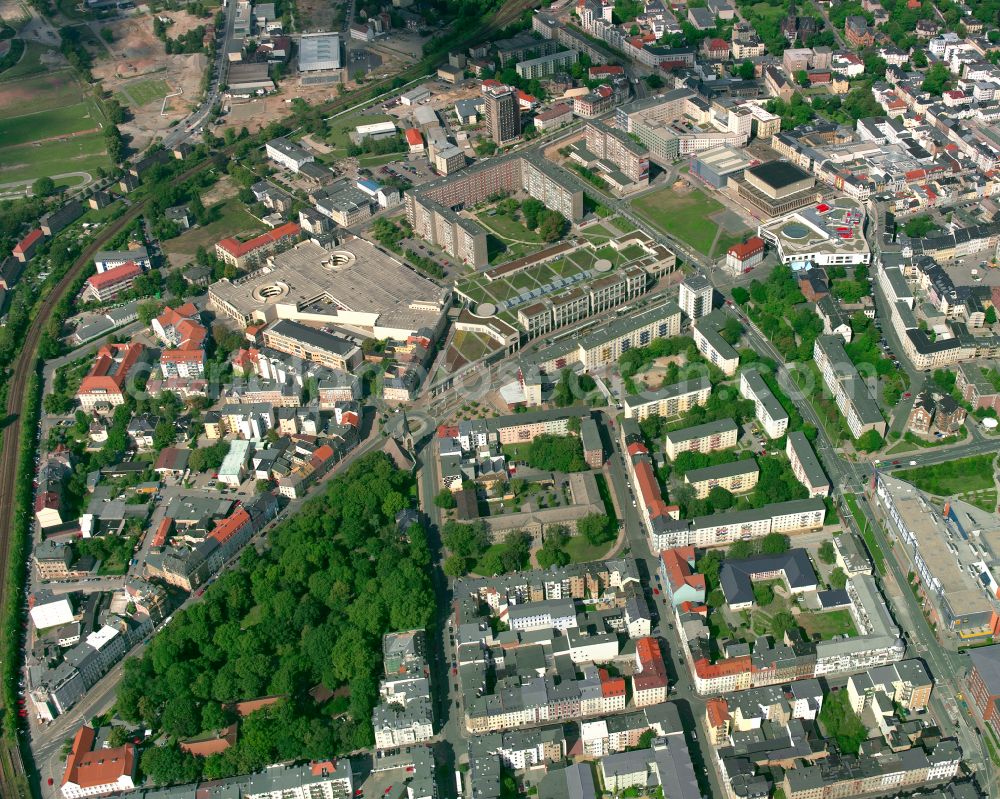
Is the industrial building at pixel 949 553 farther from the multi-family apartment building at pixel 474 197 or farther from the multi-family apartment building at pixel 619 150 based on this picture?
the multi-family apartment building at pixel 619 150

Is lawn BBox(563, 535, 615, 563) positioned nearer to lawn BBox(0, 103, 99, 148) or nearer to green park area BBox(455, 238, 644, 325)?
green park area BBox(455, 238, 644, 325)

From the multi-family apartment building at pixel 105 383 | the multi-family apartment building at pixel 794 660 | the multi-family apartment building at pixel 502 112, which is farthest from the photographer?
the multi-family apartment building at pixel 502 112

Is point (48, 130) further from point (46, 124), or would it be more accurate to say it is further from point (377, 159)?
point (377, 159)

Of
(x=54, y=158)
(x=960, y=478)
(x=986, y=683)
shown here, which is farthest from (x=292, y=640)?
(x=54, y=158)

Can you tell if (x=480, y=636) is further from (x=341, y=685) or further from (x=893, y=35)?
(x=893, y=35)

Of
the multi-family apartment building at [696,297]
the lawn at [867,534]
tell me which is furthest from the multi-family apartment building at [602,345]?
the lawn at [867,534]

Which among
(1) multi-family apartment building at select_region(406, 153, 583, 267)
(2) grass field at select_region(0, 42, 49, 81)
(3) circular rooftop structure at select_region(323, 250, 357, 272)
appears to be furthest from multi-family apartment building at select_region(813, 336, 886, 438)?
(2) grass field at select_region(0, 42, 49, 81)
